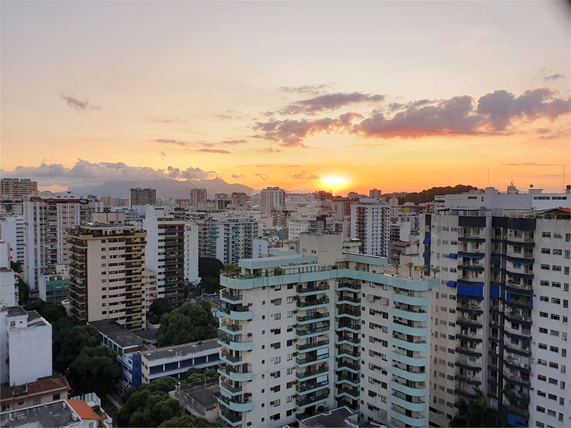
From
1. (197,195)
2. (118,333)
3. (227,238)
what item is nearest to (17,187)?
(197,195)

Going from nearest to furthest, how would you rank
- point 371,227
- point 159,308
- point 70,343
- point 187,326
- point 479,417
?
point 479,417, point 70,343, point 187,326, point 159,308, point 371,227

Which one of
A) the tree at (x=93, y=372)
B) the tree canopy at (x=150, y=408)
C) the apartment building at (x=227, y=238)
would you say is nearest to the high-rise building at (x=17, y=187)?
the apartment building at (x=227, y=238)

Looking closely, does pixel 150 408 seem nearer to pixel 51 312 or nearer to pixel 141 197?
pixel 51 312

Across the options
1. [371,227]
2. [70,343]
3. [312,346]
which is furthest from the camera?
[371,227]

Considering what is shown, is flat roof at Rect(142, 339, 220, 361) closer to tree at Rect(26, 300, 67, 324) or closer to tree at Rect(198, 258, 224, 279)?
tree at Rect(26, 300, 67, 324)

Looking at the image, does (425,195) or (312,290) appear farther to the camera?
(425,195)

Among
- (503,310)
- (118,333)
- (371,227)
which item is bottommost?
(118,333)
